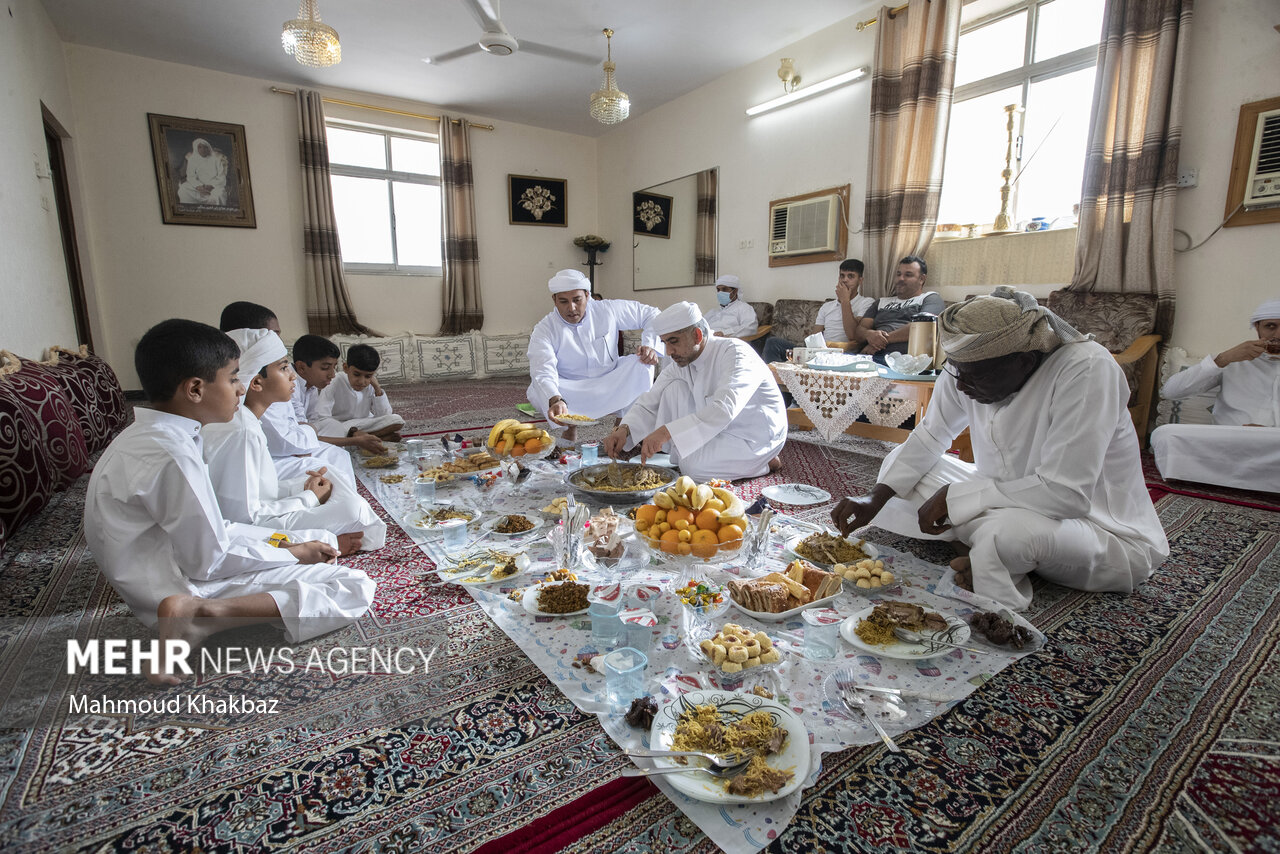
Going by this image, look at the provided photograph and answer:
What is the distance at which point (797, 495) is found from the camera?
115 inches

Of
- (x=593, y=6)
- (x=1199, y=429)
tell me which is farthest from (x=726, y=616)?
(x=593, y=6)

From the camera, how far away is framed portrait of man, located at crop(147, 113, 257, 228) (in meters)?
6.90

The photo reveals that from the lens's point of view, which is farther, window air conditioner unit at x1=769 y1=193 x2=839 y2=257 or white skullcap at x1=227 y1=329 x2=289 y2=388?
window air conditioner unit at x1=769 y1=193 x2=839 y2=257

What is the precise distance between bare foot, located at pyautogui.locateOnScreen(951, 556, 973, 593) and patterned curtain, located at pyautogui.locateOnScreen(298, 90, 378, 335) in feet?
26.1

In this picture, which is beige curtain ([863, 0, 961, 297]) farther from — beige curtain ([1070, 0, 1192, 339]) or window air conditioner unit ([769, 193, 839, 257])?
beige curtain ([1070, 0, 1192, 339])

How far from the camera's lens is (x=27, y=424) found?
108 inches

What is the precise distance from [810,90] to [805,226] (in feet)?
4.48

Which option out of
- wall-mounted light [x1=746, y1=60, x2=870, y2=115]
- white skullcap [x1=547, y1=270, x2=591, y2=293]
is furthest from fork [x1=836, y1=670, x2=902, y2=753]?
wall-mounted light [x1=746, y1=60, x2=870, y2=115]

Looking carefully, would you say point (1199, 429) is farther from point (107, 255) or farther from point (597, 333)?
point (107, 255)

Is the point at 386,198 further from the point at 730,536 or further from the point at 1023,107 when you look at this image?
the point at 730,536

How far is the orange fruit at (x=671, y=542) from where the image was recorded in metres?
1.82

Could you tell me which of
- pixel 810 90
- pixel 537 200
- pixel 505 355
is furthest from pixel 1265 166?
pixel 537 200

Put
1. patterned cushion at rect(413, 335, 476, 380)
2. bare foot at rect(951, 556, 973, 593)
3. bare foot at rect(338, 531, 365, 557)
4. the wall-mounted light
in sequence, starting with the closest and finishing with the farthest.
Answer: bare foot at rect(951, 556, 973, 593) < bare foot at rect(338, 531, 365, 557) < the wall-mounted light < patterned cushion at rect(413, 335, 476, 380)

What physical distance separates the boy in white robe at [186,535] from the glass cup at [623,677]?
34.5 inches
